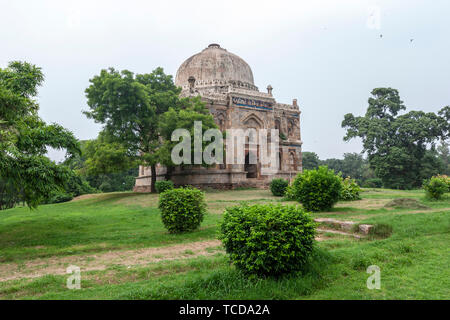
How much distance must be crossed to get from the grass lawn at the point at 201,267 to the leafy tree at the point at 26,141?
1.40m

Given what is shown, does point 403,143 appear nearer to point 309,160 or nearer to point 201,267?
point 309,160

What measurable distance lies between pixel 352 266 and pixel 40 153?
776 centimetres

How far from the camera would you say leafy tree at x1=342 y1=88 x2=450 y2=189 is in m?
25.0

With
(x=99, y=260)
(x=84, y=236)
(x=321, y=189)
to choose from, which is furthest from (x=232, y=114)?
(x=99, y=260)

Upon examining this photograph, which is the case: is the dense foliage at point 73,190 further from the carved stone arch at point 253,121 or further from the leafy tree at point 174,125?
the carved stone arch at point 253,121

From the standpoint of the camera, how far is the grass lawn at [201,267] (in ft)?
11.4

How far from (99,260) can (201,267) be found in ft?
7.09

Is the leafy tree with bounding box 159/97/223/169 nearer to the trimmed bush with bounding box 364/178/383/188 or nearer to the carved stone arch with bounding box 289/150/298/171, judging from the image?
the carved stone arch with bounding box 289/150/298/171

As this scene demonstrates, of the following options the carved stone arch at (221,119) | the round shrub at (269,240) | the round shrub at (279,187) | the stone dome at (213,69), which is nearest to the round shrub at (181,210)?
the round shrub at (269,240)

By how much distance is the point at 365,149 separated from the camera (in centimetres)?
2677

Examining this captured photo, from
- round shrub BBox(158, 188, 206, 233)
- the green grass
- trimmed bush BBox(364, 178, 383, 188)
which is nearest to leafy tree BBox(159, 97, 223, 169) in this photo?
the green grass
